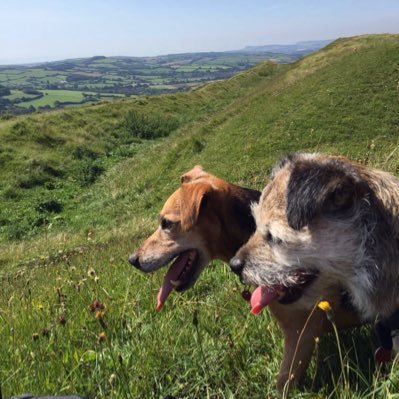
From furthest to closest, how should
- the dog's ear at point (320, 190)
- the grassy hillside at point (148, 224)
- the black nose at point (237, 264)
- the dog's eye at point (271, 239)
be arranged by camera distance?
1. the grassy hillside at point (148, 224)
2. the black nose at point (237, 264)
3. the dog's eye at point (271, 239)
4. the dog's ear at point (320, 190)

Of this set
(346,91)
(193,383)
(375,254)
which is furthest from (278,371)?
(346,91)

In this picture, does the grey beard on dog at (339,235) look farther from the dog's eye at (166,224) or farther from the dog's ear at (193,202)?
the dog's eye at (166,224)

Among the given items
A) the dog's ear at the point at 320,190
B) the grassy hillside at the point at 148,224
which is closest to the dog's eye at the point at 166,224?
the grassy hillside at the point at 148,224

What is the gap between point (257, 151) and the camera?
18.5 metres

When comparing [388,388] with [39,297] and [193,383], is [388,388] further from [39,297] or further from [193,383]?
[39,297]

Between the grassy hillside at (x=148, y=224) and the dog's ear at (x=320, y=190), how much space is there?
2.77ft

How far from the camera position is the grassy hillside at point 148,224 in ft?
10.4

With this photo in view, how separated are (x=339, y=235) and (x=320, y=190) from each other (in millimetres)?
333

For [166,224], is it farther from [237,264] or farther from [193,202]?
[237,264]

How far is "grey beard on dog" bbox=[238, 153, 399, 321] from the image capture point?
2594mm

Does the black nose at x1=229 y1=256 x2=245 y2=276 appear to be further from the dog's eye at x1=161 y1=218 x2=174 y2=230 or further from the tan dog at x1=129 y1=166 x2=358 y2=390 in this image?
the dog's eye at x1=161 y1=218 x2=174 y2=230

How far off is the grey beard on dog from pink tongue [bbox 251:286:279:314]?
0.06 metres

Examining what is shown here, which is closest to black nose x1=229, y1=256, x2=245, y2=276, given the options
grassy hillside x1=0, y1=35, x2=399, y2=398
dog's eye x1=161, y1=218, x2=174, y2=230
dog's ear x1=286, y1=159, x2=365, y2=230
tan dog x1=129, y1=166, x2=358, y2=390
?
grassy hillside x1=0, y1=35, x2=399, y2=398

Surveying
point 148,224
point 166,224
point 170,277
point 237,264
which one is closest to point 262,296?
point 237,264
